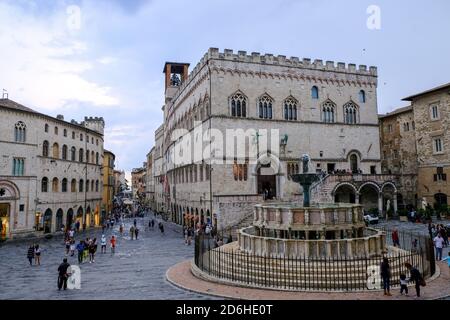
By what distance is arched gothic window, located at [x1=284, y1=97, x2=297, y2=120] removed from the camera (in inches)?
1519

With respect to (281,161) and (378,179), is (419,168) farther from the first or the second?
(281,161)

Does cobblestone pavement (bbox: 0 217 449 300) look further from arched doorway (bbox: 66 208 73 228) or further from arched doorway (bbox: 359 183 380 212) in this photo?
arched doorway (bbox: 66 208 73 228)

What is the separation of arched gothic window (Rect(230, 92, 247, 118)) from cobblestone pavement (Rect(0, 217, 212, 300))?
14.8m

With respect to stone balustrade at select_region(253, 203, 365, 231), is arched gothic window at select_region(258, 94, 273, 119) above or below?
above

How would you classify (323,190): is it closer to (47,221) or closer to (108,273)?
(108,273)

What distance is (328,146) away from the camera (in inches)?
1567

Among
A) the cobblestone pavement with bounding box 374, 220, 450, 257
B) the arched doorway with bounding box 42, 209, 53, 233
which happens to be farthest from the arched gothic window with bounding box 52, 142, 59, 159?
the cobblestone pavement with bounding box 374, 220, 450, 257

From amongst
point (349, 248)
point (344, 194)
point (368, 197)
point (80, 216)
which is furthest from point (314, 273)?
point (80, 216)

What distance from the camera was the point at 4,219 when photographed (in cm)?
3350

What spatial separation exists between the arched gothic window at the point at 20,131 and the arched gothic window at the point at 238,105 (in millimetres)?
20572

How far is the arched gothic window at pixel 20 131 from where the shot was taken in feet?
113

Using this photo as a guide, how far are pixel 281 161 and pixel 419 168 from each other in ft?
56.5

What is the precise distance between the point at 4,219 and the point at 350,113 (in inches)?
1485
